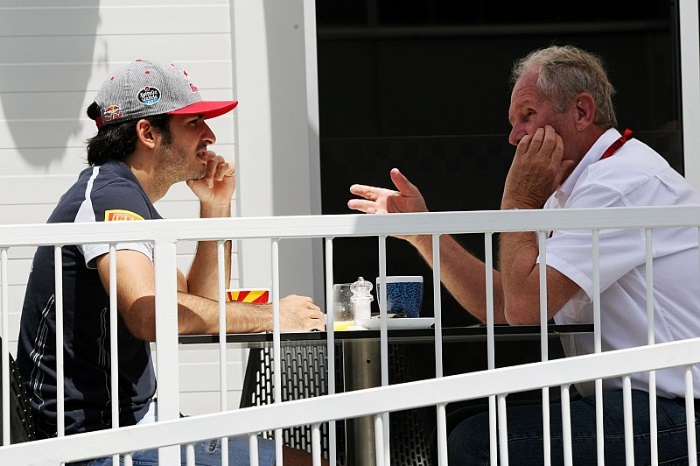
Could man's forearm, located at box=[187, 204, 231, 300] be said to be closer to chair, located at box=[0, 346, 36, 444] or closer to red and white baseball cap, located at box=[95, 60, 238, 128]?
red and white baseball cap, located at box=[95, 60, 238, 128]

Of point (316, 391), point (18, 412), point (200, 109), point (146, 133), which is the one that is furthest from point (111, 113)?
point (316, 391)

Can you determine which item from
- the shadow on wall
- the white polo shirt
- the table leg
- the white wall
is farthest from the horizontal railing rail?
the shadow on wall

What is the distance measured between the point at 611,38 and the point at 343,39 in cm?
108

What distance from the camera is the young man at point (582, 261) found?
244 centimetres

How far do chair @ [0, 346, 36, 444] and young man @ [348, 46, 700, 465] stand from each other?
927mm

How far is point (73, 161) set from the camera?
429 centimetres

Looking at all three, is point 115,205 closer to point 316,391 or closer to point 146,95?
point 146,95

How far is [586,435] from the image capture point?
2426 mm

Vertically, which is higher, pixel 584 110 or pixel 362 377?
pixel 584 110

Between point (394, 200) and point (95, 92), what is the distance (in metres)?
1.77

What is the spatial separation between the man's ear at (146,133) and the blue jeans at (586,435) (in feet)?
3.73

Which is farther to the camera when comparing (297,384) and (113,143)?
(297,384)

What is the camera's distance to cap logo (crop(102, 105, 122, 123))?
2.94 metres

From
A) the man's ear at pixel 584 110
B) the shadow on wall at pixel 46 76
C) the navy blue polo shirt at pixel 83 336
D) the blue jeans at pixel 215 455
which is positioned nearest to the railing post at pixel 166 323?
the blue jeans at pixel 215 455
